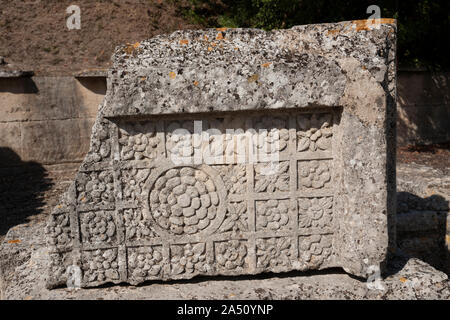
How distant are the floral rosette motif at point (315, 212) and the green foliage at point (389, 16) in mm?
5149

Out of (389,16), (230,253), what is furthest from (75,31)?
(230,253)

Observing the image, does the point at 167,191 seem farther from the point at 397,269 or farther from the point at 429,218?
the point at 429,218

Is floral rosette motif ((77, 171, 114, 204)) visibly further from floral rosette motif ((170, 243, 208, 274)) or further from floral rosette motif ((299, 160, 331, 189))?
floral rosette motif ((299, 160, 331, 189))

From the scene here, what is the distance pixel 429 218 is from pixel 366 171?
1658 mm

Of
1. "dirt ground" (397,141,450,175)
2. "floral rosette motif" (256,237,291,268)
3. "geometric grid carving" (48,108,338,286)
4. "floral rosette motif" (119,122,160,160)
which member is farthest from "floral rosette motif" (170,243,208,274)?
"dirt ground" (397,141,450,175)

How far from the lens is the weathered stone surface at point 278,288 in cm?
251

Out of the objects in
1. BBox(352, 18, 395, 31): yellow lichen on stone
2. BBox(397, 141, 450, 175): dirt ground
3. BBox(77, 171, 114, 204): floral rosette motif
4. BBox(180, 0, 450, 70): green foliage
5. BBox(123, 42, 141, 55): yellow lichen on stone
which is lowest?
BBox(397, 141, 450, 175): dirt ground

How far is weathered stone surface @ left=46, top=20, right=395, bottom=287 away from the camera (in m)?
2.39

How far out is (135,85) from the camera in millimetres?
2361

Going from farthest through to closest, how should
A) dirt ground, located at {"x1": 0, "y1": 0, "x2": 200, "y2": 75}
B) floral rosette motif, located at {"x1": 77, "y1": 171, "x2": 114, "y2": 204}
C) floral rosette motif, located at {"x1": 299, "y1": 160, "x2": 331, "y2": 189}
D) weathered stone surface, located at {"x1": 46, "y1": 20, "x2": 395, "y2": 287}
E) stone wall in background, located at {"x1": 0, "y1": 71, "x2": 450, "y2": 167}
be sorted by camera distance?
dirt ground, located at {"x1": 0, "y1": 0, "x2": 200, "y2": 75} → stone wall in background, located at {"x1": 0, "y1": 71, "x2": 450, "y2": 167} → floral rosette motif, located at {"x1": 299, "y1": 160, "x2": 331, "y2": 189} → floral rosette motif, located at {"x1": 77, "y1": 171, "x2": 114, "y2": 204} → weathered stone surface, located at {"x1": 46, "y1": 20, "x2": 395, "y2": 287}

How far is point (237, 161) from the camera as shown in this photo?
257cm

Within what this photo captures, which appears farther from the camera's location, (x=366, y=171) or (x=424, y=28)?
(x=424, y=28)

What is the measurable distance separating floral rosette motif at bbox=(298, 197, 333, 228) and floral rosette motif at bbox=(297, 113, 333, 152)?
34 centimetres
